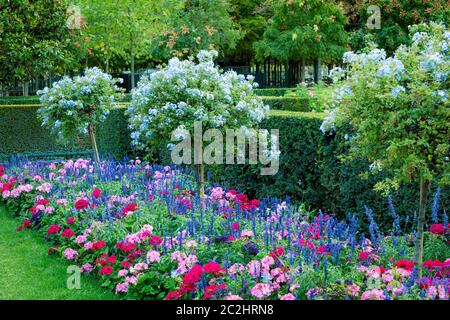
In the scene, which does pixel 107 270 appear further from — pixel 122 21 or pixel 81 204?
pixel 122 21

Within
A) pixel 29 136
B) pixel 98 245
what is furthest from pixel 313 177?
pixel 29 136

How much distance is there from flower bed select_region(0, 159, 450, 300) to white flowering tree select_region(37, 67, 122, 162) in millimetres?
1986

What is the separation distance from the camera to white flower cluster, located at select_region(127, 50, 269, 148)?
730cm

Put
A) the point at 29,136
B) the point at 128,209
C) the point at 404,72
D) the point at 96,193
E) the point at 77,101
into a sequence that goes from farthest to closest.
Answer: the point at 29,136, the point at 77,101, the point at 96,193, the point at 128,209, the point at 404,72

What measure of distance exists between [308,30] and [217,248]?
21963 millimetres

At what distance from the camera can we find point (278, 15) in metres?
27.6

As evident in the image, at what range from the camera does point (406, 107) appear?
4.68 m

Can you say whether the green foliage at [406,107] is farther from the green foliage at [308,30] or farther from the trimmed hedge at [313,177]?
the green foliage at [308,30]

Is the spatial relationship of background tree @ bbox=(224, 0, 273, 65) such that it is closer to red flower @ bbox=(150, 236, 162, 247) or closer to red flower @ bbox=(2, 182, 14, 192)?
red flower @ bbox=(2, 182, 14, 192)

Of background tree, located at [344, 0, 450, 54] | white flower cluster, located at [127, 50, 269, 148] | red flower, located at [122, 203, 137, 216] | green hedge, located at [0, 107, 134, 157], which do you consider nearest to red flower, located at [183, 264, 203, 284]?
red flower, located at [122, 203, 137, 216]

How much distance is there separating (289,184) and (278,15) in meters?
20.4
